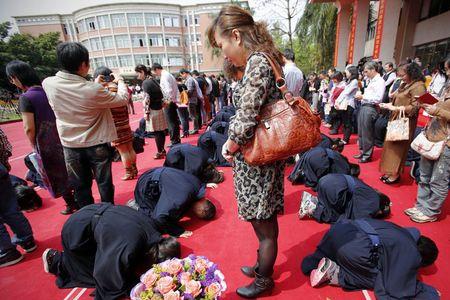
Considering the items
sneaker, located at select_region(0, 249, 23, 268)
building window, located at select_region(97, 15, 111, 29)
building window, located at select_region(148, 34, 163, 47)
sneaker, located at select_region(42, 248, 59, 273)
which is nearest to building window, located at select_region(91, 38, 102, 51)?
building window, located at select_region(97, 15, 111, 29)

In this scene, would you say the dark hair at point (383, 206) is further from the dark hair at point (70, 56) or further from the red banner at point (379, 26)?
the red banner at point (379, 26)

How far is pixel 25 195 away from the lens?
3.34 meters

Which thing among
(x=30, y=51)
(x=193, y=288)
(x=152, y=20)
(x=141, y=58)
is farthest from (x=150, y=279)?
(x=152, y=20)

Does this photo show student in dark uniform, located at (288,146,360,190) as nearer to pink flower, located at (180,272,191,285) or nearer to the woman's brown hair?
the woman's brown hair

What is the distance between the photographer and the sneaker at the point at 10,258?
7.52 feet

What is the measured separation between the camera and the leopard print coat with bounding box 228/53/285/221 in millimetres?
1211

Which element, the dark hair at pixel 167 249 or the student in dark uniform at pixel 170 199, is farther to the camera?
the student in dark uniform at pixel 170 199

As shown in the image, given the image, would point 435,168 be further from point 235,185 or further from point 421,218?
point 235,185

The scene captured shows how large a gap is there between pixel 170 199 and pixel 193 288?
4.51 feet

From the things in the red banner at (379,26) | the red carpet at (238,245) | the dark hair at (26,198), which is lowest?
the red carpet at (238,245)

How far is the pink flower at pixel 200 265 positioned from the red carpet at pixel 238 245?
65 cm

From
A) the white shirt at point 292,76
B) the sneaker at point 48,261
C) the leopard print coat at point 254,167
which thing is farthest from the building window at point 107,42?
the leopard print coat at point 254,167

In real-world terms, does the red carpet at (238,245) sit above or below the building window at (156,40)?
below

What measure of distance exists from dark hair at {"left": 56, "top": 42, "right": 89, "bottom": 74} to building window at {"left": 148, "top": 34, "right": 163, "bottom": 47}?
39999 mm
